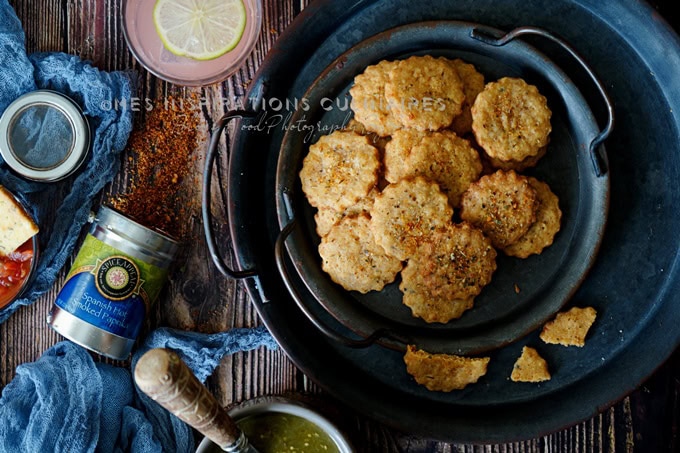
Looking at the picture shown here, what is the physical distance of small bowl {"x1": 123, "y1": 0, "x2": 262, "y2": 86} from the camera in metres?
2.23

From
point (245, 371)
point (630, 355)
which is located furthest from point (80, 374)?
point (630, 355)

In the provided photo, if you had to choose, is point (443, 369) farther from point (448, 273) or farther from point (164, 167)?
point (164, 167)

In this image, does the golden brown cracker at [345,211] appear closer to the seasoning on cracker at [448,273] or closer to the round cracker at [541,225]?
the seasoning on cracker at [448,273]

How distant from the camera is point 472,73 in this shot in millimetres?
2057

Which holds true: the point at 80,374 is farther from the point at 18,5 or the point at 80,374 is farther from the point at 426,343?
the point at 18,5

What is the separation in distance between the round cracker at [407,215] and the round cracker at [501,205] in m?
0.09

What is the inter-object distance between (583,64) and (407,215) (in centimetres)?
67

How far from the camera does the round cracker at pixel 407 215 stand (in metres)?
1.94

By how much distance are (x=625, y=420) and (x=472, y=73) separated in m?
1.29

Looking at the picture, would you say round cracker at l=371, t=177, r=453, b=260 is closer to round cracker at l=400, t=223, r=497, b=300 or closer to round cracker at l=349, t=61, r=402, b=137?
round cracker at l=400, t=223, r=497, b=300

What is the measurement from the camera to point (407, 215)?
1.95 meters

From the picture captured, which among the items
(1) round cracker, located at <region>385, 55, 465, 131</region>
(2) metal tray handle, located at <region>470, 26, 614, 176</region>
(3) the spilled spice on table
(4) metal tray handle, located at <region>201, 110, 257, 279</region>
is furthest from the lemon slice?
(2) metal tray handle, located at <region>470, 26, 614, 176</region>

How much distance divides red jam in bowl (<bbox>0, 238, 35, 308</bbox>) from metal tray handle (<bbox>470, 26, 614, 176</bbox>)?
1646mm

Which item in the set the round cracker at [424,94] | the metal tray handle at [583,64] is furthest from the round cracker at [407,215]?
the metal tray handle at [583,64]
